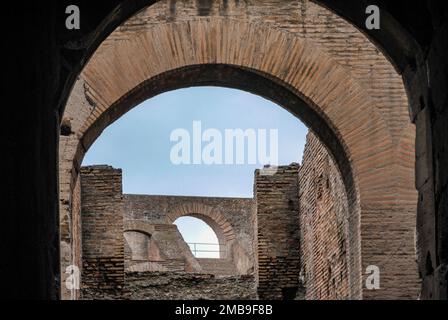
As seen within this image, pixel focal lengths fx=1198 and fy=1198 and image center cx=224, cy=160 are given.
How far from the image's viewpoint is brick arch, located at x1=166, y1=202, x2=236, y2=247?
96.3ft

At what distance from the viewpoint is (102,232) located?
15281mm

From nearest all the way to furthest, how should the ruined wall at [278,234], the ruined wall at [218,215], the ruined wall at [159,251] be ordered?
the ruined wall at [278,234]
the ruined wall at [159,251]
the ruined wall at [218,215]

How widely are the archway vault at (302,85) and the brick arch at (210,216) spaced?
17.5 m

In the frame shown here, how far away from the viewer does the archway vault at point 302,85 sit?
11.3m

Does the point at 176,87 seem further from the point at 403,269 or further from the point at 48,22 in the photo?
the point at 48,22

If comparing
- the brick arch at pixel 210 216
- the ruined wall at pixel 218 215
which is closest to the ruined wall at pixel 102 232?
the ruined wall at pixel 218 215

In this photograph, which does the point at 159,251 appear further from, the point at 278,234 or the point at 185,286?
the point at 278,234

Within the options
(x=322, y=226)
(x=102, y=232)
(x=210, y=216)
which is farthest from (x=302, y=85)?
(x=210, y=216)

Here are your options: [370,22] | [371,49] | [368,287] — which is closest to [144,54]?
[371,49]

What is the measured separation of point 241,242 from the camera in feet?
95.7

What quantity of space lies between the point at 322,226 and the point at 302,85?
3017 mm

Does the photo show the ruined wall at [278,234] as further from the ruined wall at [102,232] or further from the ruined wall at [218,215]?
the ruined wall at [218,215]

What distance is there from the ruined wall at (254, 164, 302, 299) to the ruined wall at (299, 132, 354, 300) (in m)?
0.23
